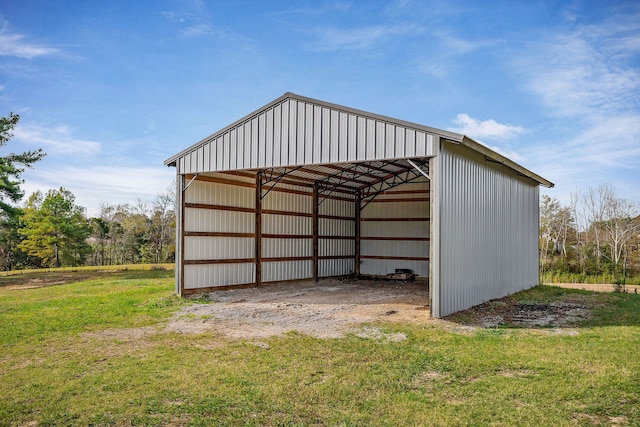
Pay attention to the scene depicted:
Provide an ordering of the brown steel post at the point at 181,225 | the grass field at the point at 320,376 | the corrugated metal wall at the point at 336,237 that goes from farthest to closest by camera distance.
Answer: the corrugated metal wall at the point at 336,237
the brown steel post at the point at 181,225
the grass field at the point at 320,376

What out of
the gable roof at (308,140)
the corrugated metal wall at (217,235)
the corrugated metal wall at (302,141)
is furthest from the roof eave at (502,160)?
the corrugated metal wall at (217,235)

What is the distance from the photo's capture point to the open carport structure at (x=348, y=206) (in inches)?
380

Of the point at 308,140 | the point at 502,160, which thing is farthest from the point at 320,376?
the point at 502,160

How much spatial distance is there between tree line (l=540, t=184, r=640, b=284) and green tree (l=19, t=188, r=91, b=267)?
79.2 ft

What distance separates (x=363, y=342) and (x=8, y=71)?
16.5 metres

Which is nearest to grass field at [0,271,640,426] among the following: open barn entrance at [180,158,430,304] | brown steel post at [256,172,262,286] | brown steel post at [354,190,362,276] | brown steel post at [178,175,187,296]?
brown steel post at [178,175,187,296]

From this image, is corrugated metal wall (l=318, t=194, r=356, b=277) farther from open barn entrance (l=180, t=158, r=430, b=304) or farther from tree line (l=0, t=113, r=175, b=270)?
tree line (l=0, t=113, r=175, b=270)

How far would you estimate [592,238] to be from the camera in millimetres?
25828

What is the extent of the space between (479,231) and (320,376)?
22.2 feet

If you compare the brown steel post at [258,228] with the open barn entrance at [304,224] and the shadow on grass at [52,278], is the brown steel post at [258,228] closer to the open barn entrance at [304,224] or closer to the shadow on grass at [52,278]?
the open barn entrance at [304,224]

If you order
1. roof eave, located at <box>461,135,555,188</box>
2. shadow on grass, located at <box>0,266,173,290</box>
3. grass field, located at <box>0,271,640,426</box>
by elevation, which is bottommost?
shadow on grass, located at <box>0,266,173,290</box>

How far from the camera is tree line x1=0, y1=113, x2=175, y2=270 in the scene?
2555 cm

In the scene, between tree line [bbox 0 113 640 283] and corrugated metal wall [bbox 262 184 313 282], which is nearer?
corrugated metal wall [bbox 262 184 313 282]

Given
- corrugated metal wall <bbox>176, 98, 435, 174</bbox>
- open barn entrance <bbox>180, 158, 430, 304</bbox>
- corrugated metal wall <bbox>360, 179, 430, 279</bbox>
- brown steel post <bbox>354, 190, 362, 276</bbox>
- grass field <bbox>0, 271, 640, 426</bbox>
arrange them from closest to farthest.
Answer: grass field <bbox>0, 271, 640, 426</bbox>
corrugated metal wall <bbox>176, 98, 435, 174</bbox>
open barn entrance <bbox>180, 158, 430, 304</bbox>
corrugated metal wall <bbox>360, 179, 430, 279</bbox>
brown steel post <bbox>354, 190, 362, 276</bbox>
